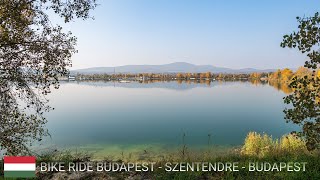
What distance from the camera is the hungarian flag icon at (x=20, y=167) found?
32.9 feet

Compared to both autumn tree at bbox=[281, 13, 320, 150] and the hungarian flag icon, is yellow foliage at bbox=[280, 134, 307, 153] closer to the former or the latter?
autumn tree at bbox=[281, 13, 320, 150]

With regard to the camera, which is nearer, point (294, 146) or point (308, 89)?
point (308, 89)

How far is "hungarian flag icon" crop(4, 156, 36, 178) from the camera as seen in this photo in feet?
32.9

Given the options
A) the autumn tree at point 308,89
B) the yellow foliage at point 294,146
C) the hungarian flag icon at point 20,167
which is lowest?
the yellow foliage at point 294,146

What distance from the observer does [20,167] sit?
10500 millimetres

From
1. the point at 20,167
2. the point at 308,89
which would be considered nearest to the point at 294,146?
the point at 308,89

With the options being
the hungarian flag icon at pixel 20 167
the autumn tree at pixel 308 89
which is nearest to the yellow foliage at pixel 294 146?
the autumn tree at pixel 308 89

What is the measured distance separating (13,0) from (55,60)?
114 inches

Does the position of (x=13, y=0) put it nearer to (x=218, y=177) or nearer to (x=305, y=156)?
(x=218, y=177)

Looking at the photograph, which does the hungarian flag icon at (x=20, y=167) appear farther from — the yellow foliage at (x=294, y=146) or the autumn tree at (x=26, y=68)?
the yellow foliage at (x=294, y=146)

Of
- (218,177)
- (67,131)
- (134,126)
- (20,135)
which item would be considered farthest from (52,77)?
(134,126)

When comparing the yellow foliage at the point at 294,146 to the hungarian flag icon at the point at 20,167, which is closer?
the hungarian flag icon at the point at 20,167

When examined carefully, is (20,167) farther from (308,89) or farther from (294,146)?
(294,146)

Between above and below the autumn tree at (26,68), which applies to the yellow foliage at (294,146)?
below
